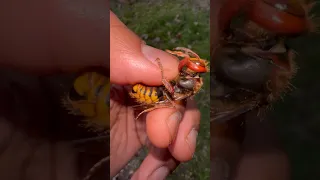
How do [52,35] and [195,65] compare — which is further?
[195,65]

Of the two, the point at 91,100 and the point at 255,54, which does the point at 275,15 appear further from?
the point at 91,100

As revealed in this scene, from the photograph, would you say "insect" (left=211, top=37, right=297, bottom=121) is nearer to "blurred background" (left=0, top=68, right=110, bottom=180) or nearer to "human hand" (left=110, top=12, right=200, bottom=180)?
"human hand" (left=110, top=12, right=200, bottom=180)

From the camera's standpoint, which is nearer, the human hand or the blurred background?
the blurred background

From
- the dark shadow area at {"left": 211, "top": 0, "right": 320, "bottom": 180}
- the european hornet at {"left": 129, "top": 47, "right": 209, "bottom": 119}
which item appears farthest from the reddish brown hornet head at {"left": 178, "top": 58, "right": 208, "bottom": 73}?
the dark shadow area at {"left": 211, "top": 0, "right": 320, "bottom": 180}

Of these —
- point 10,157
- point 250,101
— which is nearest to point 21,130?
point 10,157

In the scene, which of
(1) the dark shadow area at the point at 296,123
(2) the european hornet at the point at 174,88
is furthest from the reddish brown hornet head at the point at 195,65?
(1) the dark shadow area at the point at 296,123

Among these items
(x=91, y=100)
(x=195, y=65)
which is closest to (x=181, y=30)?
(x=195, y=65)
